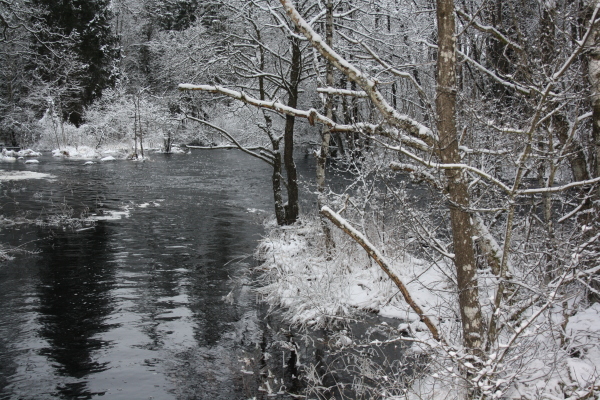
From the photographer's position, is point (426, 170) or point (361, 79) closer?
point (361, 79)

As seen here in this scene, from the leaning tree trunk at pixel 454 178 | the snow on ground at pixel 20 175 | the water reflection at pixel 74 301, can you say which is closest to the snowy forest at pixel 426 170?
the leaning tree trunk at pixel 454 178

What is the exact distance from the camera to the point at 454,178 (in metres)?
3.35

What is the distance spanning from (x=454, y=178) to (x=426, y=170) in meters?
0.49

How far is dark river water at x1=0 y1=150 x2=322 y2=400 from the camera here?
588 centimetres

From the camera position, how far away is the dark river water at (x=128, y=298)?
19.3 feet

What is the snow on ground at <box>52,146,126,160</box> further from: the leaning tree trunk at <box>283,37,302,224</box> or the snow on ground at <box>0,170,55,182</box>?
the leaning tree trunk at <box>283,37,302,224</box>

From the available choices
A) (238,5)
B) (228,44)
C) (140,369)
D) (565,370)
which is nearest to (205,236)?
(228,44)

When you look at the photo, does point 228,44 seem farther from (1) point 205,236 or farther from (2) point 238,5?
(1) point 205,236

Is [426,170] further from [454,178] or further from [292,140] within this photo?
[292,140]

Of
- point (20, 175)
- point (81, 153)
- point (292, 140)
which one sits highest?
point (81, 153)

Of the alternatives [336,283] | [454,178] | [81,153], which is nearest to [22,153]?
[81,153]

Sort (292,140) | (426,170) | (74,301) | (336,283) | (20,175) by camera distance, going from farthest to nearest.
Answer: (20,175) → (292,140) → (74,301) → (336,283) → (426,170)

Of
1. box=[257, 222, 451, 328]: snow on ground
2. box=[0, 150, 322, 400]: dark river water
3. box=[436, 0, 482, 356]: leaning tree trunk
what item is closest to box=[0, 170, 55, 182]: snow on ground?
box=[0, 150, 322, 400]: dark river water

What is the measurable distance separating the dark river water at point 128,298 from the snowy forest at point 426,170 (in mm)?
1085
